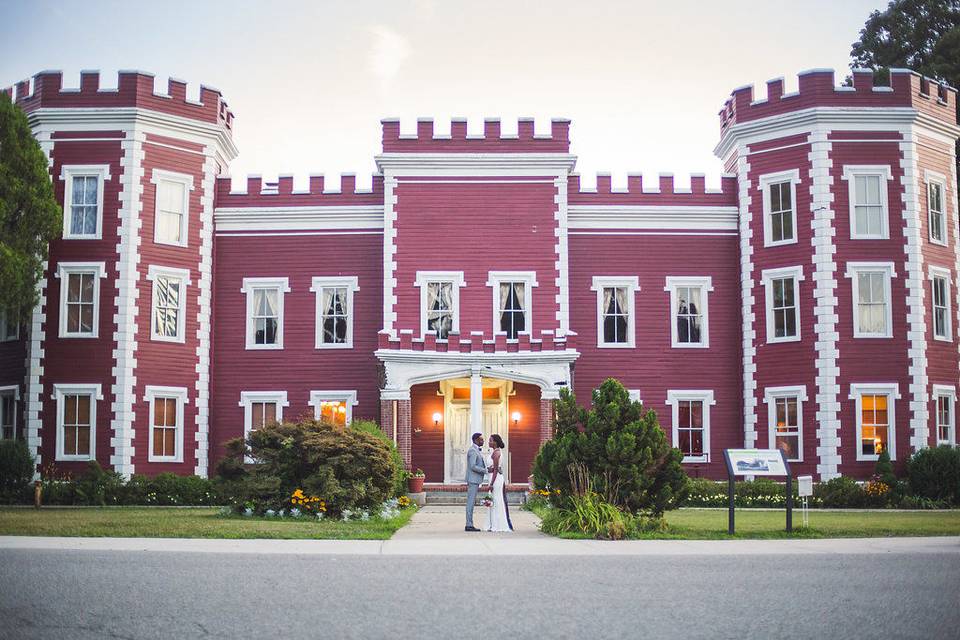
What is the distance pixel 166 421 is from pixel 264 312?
14.6ft

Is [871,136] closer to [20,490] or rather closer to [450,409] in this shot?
[450,409]

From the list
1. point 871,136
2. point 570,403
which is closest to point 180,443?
point 570,403

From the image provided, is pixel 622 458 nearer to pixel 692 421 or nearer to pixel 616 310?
pixel 692 421

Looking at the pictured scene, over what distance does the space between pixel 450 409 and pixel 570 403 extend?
44.1 ft

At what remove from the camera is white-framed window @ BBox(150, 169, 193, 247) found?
31672 millimetres

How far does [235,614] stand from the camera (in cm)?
894

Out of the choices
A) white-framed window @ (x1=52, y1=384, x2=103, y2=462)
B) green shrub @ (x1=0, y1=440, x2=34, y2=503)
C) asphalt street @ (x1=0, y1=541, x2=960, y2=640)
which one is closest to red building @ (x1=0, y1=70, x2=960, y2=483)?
white-framed window @ (x1=52, y1=384, x2=103, y2=462)

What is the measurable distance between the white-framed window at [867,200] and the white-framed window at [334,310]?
14418mm

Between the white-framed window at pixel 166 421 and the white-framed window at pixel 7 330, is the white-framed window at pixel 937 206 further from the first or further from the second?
the white-framed window at pixel 7 330

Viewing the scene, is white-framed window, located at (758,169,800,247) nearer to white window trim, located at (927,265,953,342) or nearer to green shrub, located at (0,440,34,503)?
white window trim, located at (927,265,953,342)

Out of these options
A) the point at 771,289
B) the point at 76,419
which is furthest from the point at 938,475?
the point at 76,419

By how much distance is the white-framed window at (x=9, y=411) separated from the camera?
30953 millimetres

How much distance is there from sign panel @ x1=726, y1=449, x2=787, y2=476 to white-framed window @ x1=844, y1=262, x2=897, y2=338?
47.0 ft

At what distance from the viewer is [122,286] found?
3072 cm
